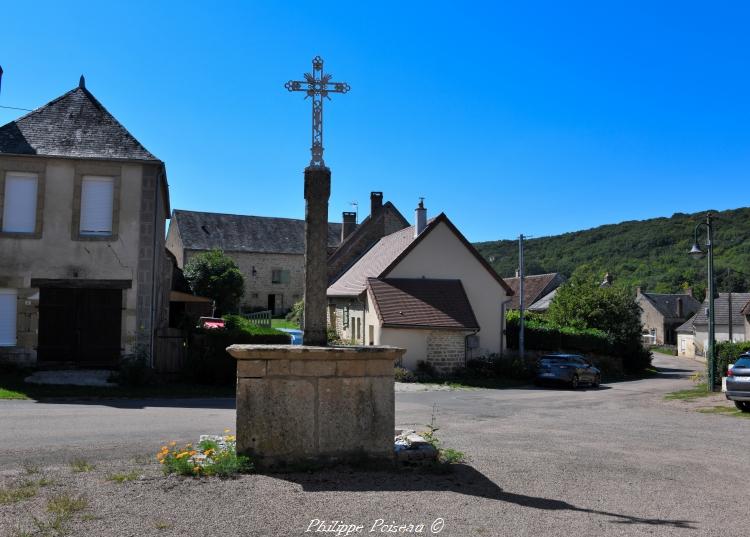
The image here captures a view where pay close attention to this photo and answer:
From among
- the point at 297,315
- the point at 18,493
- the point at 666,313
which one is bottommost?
the point at 18,493

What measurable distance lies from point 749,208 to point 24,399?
5090 inches

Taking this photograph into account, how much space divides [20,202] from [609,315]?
2874cm

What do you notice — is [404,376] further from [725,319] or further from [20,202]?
[725,319]

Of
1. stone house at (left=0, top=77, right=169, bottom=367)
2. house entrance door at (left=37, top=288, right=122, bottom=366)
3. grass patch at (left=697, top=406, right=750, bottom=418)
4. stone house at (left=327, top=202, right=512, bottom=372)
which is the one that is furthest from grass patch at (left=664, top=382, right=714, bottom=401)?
house entrance door at (left=37, top=288, right=122, bottom=366)

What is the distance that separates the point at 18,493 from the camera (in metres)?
5.50

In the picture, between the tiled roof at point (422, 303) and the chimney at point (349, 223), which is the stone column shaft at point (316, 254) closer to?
the tiled roof at point (422, 303)

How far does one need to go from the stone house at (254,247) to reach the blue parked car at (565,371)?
29.5 m

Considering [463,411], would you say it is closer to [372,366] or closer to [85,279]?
[372,366]

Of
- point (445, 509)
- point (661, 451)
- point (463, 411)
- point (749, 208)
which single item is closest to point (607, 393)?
point (463, 411)

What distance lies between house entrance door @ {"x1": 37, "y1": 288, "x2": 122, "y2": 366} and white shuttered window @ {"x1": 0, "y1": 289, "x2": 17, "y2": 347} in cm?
68

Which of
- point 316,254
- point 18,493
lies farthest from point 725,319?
point 18,493

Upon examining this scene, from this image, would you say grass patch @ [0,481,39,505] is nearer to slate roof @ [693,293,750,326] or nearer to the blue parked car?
the blue parked car

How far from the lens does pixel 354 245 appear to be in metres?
37.1

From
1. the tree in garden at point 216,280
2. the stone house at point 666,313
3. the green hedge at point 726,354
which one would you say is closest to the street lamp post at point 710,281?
the green hedge at point 726,354
